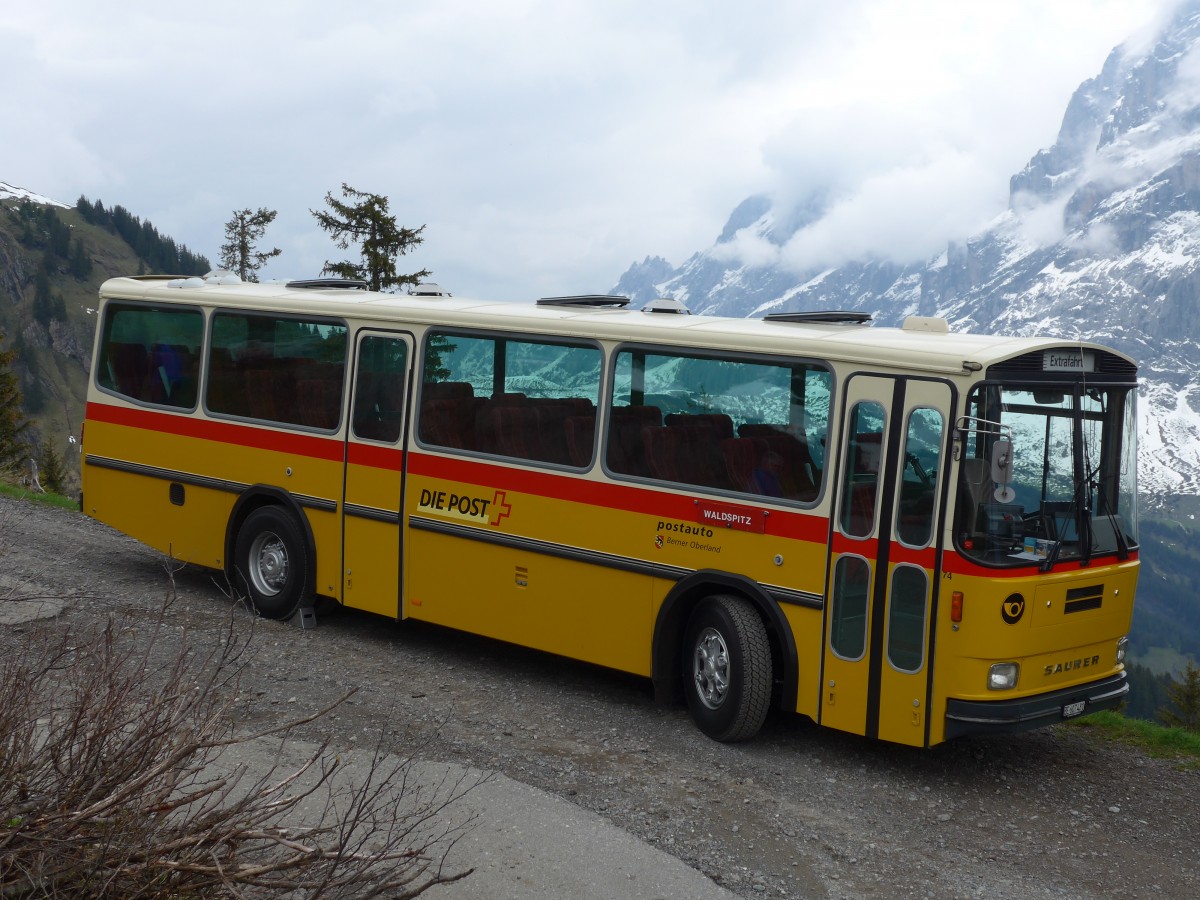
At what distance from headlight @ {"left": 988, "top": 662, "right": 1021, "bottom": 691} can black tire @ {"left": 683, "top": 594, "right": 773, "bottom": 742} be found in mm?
1349

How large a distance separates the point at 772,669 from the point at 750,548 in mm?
749

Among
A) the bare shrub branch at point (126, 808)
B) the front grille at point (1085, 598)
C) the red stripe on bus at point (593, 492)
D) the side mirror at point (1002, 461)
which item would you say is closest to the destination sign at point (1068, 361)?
the side mirror at point (1002, 461)

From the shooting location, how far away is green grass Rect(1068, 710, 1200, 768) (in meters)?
8.78

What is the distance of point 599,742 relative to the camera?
8164 millimetres

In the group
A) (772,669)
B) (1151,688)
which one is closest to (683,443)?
(772,669)

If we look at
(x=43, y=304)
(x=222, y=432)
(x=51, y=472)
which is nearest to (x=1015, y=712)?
(x=222, y=432)

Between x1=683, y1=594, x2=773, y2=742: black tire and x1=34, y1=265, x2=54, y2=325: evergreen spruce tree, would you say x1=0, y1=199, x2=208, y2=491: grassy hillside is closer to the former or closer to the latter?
x1=34, y1=265, x2=54, y2=325: evergreen spruce tree

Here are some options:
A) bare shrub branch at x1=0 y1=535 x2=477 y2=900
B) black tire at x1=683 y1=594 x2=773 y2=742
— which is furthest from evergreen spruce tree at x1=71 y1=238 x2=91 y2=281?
bare shrub branch at x1=0 y1=535 x2=477 y2=900

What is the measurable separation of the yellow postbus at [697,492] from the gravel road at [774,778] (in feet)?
1.24

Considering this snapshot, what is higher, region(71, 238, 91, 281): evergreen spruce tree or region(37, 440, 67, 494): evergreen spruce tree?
region(71, 238, 91, 281): evergreen spruce tree

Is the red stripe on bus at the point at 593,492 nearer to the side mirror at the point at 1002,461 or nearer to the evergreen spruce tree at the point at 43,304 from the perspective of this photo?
the side mirror at the point at 1002,461

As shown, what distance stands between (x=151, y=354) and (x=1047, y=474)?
8.08 meters

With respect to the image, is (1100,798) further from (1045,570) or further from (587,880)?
(587,880)

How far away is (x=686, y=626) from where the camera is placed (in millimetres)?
8672
